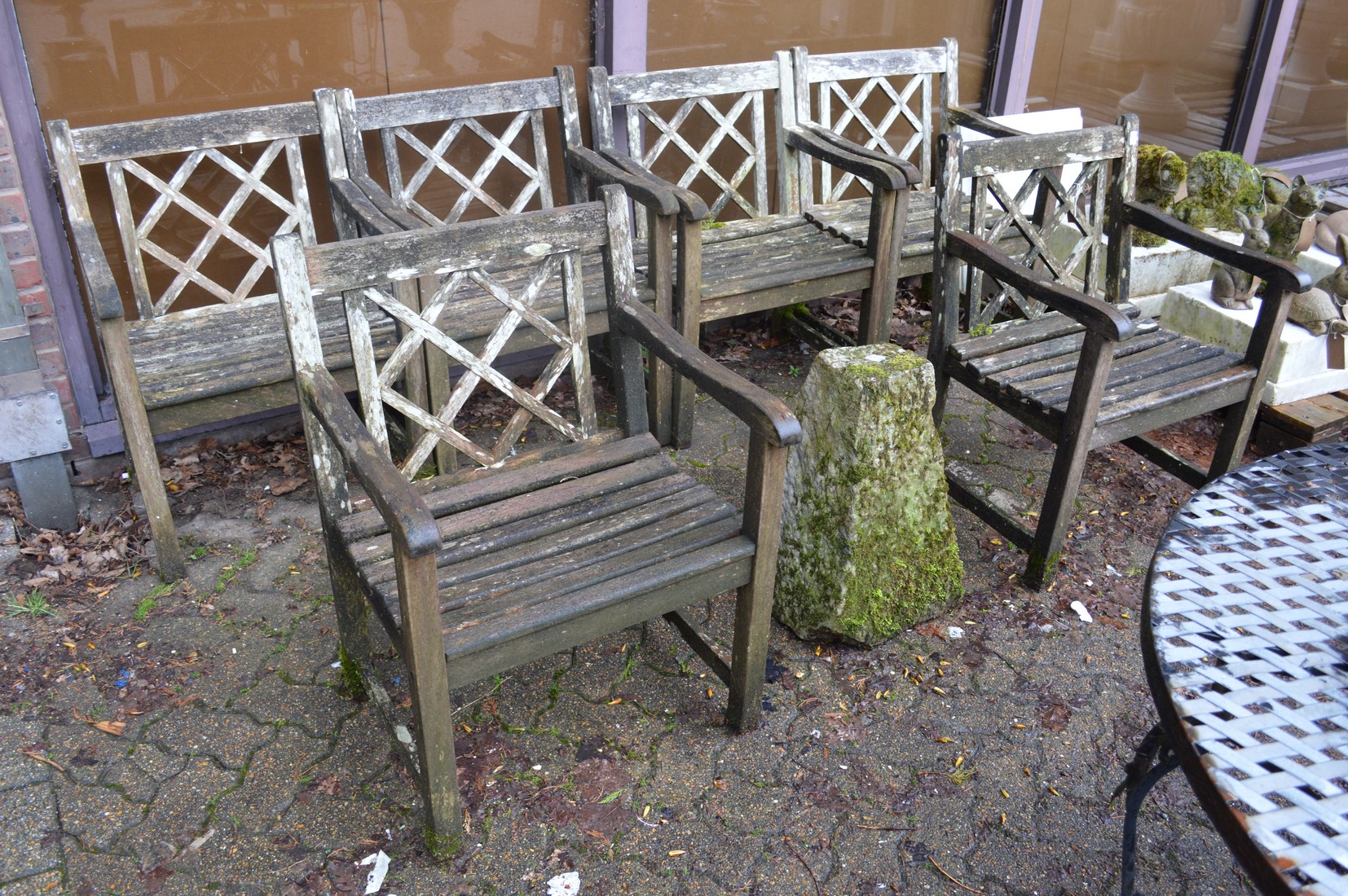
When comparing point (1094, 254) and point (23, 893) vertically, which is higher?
point (1094, 254)

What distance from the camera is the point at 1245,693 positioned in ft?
5.55

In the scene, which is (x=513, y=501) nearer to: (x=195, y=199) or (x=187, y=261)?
(x=187, y=261)

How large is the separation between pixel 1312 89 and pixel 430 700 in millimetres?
6726

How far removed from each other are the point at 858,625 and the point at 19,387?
252 cm

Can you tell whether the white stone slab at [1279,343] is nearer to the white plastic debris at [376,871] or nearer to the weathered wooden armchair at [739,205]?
the weathered wooden armchair at [739,205]

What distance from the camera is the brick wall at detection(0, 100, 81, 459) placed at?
3035 mm

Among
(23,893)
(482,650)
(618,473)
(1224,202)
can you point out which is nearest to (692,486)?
(618,473)

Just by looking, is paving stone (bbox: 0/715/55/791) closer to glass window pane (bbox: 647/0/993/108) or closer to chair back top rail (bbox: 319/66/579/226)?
chair back top rail (bbox: 319/66/579/226)

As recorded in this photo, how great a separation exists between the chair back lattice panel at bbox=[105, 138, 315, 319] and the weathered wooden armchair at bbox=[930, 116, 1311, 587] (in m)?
2.14

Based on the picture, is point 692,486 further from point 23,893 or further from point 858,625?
point 23,893

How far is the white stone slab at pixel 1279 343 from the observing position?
12.9 feet

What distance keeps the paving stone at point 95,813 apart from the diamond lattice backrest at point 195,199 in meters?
1.38

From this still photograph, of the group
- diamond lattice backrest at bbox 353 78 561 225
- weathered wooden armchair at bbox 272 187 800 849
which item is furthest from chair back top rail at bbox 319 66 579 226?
weathered wooden armchair at bbox 272 187 800 849

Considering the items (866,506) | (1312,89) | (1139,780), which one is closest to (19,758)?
(866,506)
